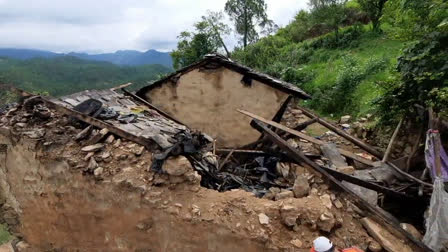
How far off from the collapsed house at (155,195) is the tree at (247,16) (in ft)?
85.1

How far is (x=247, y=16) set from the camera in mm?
29828

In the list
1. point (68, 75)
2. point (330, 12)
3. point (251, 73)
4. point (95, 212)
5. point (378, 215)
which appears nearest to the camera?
point (378, 215)

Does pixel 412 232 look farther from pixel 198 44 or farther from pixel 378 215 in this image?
pixel 198 44

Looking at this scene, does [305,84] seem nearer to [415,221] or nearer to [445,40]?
[445,40]

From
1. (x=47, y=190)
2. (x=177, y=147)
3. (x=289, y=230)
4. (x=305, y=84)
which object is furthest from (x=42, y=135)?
(x=305, y=84)

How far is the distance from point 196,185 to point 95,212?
1.57 m

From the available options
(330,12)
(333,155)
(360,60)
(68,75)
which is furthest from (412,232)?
(68,75)

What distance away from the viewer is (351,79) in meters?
15.8

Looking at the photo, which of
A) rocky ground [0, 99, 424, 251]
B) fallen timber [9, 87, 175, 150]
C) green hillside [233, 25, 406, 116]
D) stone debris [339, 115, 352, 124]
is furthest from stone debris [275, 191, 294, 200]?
stone debris [339, 115, 352, 124]

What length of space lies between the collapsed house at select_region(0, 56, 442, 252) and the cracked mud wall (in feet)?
0.05

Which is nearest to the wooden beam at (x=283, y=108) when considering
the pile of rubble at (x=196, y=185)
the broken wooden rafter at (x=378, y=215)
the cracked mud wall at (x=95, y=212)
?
the pile of rubble at (x=196, y=185)

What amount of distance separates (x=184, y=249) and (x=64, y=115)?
115 inches

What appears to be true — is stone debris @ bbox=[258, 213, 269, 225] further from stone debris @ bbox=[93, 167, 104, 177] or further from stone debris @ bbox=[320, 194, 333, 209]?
stone debris @ bbox=[93, 167, 104, 177]

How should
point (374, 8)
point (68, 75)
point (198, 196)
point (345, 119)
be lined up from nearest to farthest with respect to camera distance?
point (198, 196)
point (345, 119)
point (374, 8)
point (68, 75)
